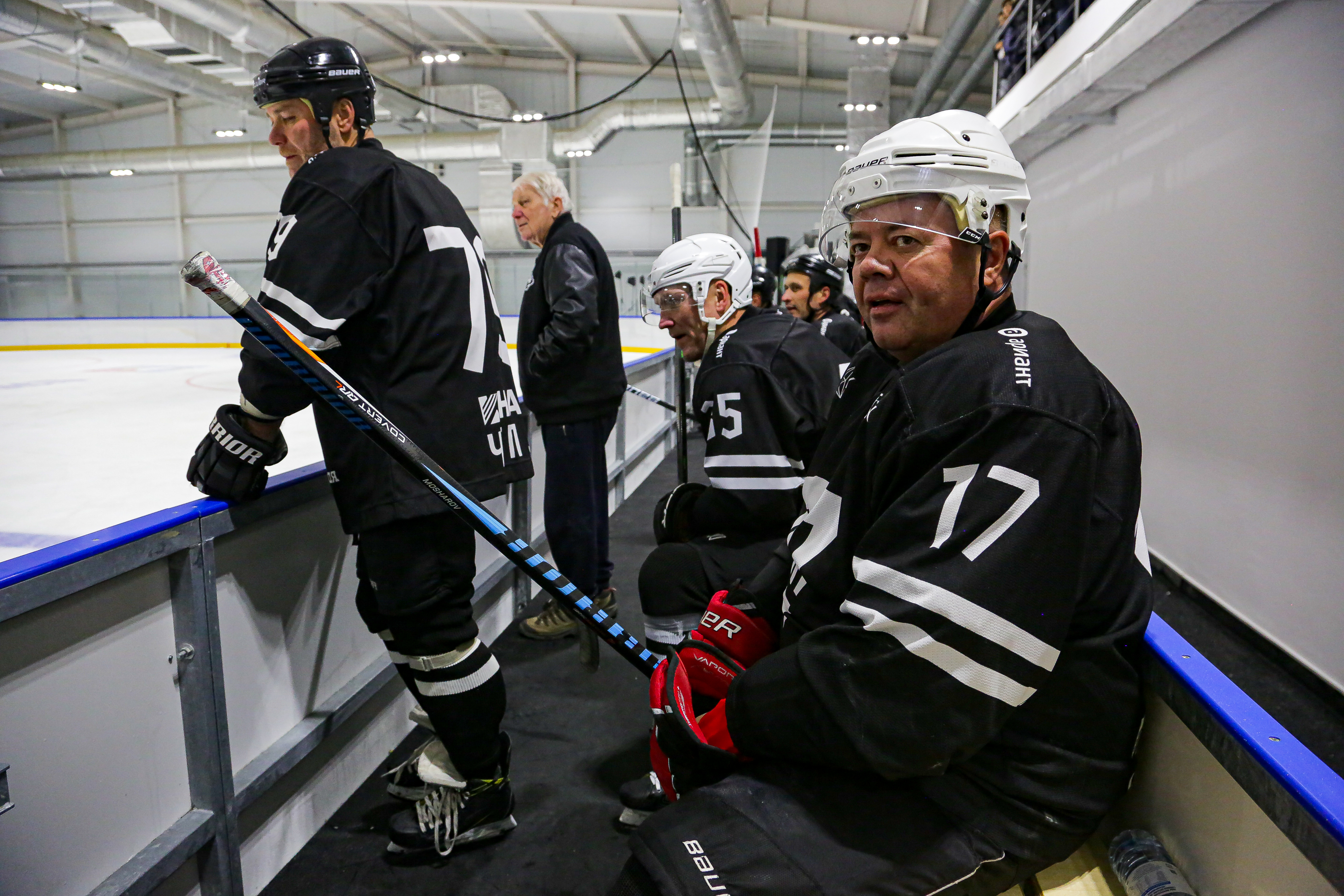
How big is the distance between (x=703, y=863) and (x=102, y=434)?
4412mm

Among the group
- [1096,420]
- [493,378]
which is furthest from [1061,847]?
[493,378]

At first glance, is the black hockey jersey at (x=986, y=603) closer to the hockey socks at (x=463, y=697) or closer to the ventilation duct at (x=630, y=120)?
the hockey socks at (x=463, y=697)

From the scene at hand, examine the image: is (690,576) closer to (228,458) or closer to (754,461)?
(754,461)

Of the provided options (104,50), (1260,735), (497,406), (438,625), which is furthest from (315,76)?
(104,50)

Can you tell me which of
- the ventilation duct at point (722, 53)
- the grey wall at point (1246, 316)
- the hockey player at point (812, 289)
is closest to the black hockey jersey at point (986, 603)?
the grey wall at point (1246, 316)

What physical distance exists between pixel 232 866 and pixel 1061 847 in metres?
1.37

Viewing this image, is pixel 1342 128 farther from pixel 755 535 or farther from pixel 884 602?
pixel 884 602

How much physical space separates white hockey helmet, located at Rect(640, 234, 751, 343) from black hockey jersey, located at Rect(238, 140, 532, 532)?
63 cm

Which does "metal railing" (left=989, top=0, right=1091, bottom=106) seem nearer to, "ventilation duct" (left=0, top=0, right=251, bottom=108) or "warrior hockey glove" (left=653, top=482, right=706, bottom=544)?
"warrior hockey glove" (left=653, top=482, right=706, bottom=544)

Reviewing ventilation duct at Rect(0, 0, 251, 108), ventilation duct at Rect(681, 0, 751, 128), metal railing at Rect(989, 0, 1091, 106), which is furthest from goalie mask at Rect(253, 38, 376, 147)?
ventilation duct at Rect(0, 0, 251, 108)

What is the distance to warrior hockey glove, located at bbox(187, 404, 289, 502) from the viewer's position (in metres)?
1.43

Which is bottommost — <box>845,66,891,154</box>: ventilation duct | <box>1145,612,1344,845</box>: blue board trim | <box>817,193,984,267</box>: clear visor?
<box>1145,612,1344,845</box>: blue board trim

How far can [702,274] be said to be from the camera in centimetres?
212

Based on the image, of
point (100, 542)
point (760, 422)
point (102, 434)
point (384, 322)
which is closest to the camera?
point (100, 542)
